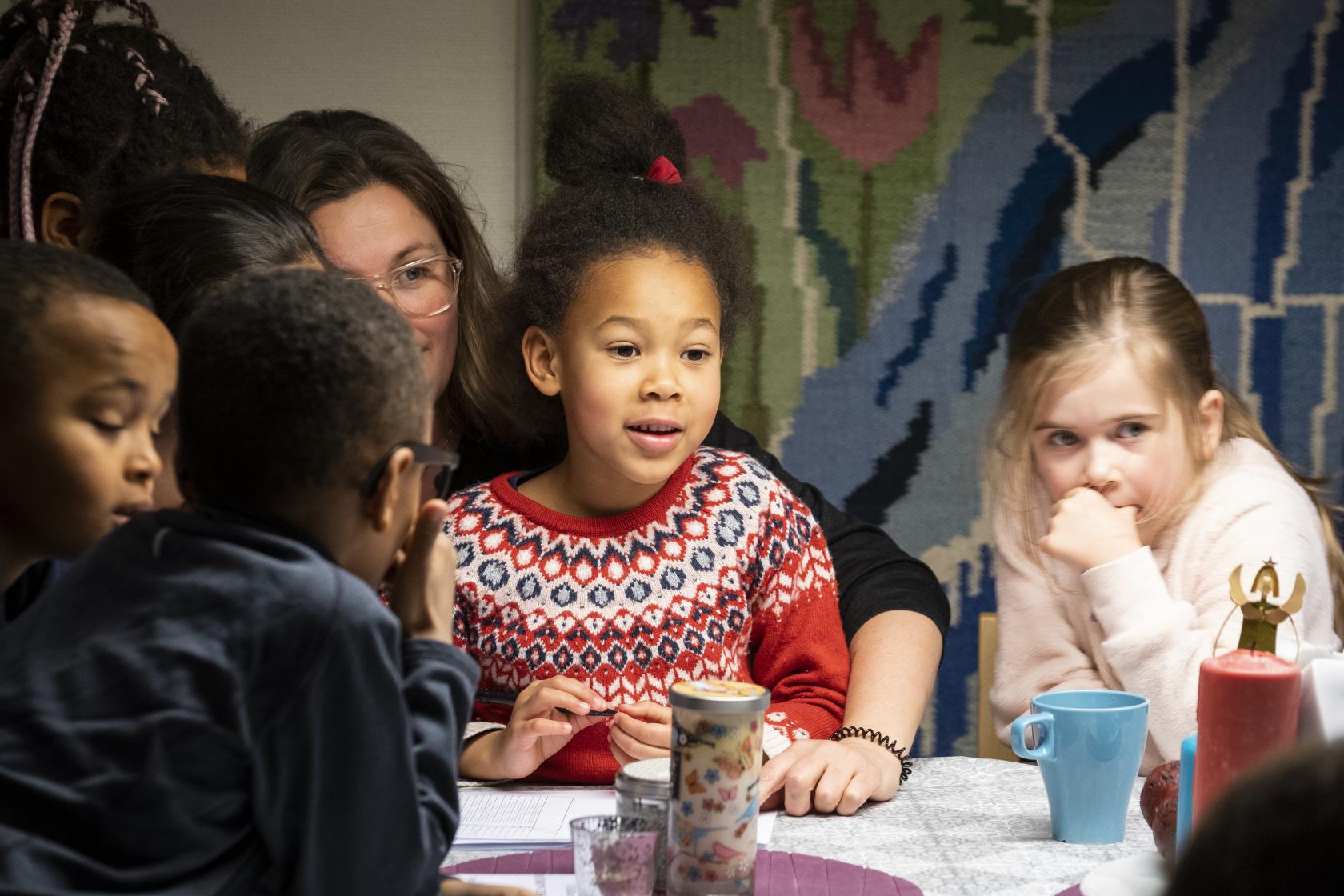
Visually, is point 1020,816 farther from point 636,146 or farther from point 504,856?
point 636,146

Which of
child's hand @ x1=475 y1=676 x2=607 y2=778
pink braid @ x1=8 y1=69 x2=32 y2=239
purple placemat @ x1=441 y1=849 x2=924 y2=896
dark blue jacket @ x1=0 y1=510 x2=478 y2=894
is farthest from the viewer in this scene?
pink braid @ x1=8 y1=69 x2=32 y2=239

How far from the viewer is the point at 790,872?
106 centimetres

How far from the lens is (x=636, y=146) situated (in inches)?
70.2

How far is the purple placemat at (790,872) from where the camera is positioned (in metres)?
1.02

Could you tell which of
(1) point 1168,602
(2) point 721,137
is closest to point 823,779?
(1) point 1168,602

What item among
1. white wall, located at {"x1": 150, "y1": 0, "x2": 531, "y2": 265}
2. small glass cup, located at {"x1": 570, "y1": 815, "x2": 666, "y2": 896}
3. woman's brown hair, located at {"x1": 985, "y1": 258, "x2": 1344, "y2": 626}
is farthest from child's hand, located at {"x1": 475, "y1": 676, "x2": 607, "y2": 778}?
white wall, located at {"x1": 150, "y1": 0, "x2": 531, "y2": 265}

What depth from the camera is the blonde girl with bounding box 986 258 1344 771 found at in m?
1.57

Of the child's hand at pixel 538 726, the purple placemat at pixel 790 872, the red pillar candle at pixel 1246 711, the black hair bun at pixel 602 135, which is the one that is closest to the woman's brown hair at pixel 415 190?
the black hair bun at pixel 602 135

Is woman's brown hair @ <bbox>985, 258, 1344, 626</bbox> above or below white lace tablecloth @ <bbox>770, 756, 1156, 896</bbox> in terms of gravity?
above

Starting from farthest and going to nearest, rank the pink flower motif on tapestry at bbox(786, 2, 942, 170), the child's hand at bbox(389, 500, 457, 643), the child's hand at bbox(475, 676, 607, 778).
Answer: the pink flower motif on tapestry at bbox(786, 2, 942, 170), the child's hand at bbox(475, 676, 607, 778), the child's hand at bbox(389, 500, 457, 643)

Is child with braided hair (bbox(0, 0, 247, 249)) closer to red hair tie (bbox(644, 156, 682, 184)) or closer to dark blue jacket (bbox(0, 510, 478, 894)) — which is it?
red hair tie (bbox(644, 156, 682, 184))

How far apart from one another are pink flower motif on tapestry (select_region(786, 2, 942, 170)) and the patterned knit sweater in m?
1.06

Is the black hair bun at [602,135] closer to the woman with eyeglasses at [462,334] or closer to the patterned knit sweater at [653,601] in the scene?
the woman with eyeglasses at [462,334]

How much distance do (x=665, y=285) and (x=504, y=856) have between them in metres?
0.71
